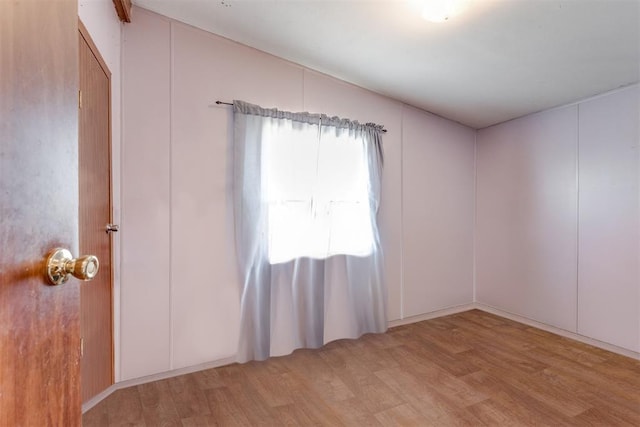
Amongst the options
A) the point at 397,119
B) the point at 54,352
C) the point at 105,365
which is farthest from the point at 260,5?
the point at 105,365

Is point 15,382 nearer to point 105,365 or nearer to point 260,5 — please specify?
point 105,365

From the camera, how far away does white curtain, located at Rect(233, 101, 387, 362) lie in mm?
2342

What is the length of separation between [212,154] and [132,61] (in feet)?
Result: 2.49

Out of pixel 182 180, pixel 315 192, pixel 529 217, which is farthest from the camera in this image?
pixel 529 217

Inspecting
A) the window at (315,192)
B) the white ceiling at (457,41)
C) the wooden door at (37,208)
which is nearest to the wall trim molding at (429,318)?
the window at (315,192)

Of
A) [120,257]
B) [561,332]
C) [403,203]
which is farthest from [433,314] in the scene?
[120,257]

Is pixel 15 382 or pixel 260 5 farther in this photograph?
pixel 260 5

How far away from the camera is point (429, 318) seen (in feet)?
10.7

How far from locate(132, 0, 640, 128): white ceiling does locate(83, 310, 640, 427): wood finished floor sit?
2.11m

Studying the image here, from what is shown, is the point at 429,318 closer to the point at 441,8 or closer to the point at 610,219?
the point at 610,219

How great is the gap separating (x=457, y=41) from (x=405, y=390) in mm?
2244

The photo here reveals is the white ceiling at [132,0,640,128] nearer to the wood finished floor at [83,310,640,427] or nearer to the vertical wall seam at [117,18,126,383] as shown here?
the vertical wall seam at [117,18,126,383]

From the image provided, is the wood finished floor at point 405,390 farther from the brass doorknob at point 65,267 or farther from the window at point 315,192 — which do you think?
the brass doorknob at point 65,267

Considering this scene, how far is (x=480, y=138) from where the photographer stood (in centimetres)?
354
